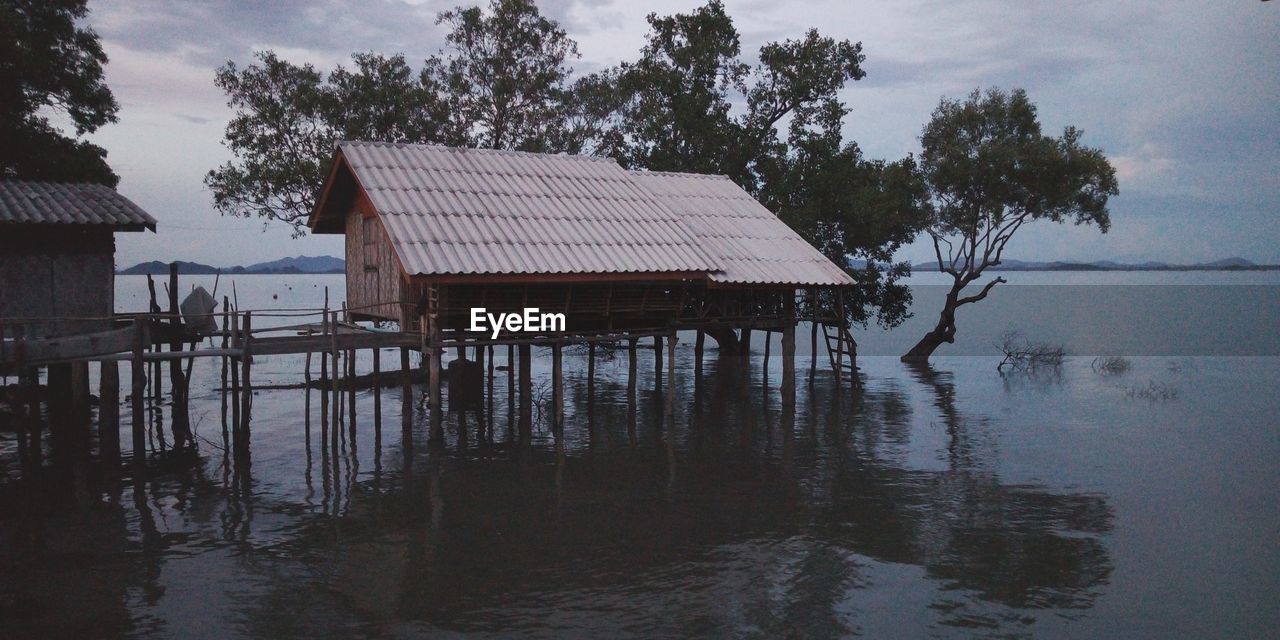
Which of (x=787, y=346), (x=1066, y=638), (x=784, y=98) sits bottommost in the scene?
(x=1066, y=638)

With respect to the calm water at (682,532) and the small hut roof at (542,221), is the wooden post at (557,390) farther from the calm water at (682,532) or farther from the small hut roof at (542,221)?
the small hut roof at (542,221)

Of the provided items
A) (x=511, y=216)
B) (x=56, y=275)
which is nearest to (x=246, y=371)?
(x=56, y=275)

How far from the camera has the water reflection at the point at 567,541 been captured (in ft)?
29.2

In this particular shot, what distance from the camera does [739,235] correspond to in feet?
68.6

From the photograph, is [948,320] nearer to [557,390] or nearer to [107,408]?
[557,390]

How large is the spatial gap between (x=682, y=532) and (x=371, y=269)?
8.92 m

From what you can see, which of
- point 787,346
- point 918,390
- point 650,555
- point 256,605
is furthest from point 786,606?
point 918,390

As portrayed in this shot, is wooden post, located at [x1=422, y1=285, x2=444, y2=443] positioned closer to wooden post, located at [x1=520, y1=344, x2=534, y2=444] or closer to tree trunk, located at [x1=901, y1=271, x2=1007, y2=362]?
wooden post, located at [x1=520, y1=344, x2=534, y2=444]

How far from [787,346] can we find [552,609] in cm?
1243

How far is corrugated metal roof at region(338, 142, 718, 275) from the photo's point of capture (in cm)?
1533

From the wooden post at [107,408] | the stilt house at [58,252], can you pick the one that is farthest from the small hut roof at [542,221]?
the wooden post at [107,408]

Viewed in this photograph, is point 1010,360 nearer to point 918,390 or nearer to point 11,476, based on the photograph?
point 918,390

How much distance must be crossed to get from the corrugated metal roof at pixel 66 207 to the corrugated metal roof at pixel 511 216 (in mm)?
3815

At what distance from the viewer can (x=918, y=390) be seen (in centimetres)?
2595
